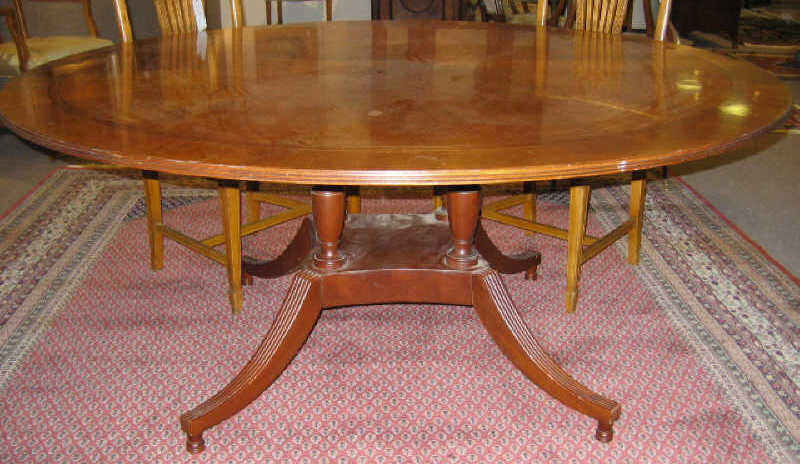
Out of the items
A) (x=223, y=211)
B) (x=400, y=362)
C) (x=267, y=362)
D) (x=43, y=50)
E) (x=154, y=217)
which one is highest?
(x=43, y=50)

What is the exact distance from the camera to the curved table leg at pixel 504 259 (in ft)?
6.89

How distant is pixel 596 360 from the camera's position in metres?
1.88

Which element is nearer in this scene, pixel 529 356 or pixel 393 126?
pixel 393 126

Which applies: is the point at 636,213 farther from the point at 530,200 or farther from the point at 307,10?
the point at 307,10

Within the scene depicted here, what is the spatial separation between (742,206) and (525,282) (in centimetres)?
116

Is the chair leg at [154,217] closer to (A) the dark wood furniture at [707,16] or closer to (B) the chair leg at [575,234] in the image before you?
(B) the chair leg at [575,234]

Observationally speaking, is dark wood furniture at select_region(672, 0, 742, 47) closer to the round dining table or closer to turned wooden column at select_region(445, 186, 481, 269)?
the round dining table

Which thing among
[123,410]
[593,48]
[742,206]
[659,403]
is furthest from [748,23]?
[123,410]

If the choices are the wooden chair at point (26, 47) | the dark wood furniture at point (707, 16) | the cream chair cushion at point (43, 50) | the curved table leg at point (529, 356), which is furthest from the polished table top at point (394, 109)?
the dark wood furniture at point (707, 16)

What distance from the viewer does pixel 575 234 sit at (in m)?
2.02

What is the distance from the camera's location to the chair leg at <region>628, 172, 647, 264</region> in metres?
2.22

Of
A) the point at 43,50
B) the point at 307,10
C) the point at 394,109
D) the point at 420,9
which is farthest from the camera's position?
the point at 307,10

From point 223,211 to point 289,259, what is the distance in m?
0.25

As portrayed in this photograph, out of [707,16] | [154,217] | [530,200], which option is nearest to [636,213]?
[530,200]
